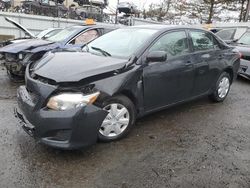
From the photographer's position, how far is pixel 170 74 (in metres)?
4.61

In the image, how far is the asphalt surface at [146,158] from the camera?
126 inches

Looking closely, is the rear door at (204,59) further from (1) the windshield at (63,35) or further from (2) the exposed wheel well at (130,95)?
(1) the windshield at (63,35)

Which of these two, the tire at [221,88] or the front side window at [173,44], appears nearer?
the front side window at [173,44]

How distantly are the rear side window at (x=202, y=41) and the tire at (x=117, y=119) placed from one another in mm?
1889

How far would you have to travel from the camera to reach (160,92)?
453 cm

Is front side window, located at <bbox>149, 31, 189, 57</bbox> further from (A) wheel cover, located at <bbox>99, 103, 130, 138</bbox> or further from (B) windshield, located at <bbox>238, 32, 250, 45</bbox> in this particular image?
(B) windshield, located at <bbox>238, 32, 250, 45</bbox>

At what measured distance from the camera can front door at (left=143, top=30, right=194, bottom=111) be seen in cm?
436

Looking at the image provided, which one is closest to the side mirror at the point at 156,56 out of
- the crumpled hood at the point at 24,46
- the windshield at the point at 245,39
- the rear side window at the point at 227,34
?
the crumpled hood at the point at 24,46

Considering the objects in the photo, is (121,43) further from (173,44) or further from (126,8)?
(126,8)

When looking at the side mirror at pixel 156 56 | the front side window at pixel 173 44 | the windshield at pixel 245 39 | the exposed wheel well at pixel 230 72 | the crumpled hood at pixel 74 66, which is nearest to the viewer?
the crumpled hood at pixel 74 66

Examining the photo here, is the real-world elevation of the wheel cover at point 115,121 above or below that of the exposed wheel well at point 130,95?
below

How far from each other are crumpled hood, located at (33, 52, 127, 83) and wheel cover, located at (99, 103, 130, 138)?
52 cm

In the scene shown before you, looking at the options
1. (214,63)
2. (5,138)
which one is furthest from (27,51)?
(214,63)

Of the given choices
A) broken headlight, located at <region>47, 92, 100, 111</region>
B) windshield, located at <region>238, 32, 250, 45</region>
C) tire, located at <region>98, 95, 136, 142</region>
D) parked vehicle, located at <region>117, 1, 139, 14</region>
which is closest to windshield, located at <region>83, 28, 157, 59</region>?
tire, located at <region>98, 95, 136, 142</region>
